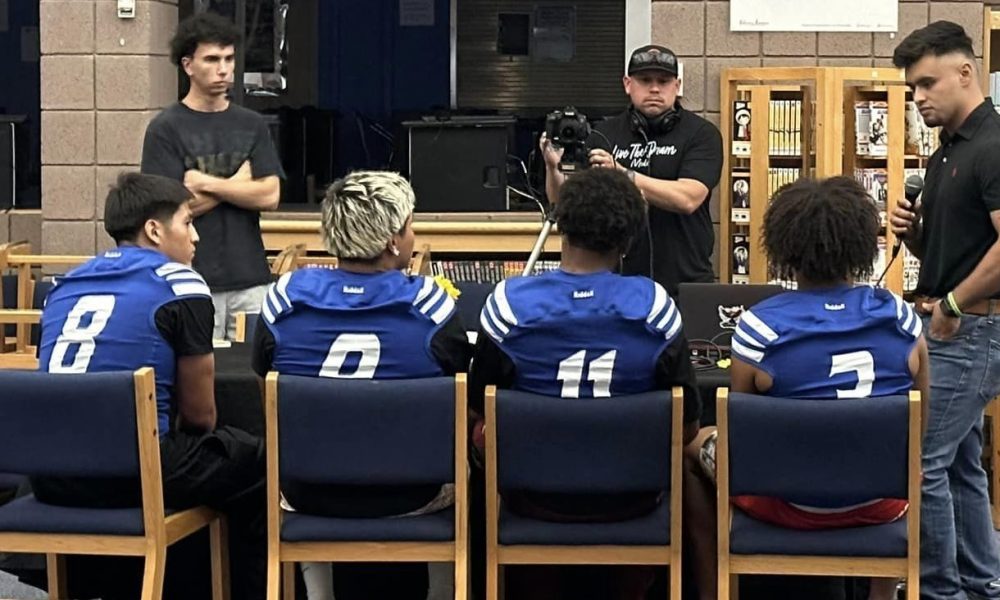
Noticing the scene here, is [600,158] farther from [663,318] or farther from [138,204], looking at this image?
[138,204]

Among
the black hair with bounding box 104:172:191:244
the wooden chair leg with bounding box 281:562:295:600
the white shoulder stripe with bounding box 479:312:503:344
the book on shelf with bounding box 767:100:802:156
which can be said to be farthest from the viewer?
the book on shelf with bounding box 767:100:802:156

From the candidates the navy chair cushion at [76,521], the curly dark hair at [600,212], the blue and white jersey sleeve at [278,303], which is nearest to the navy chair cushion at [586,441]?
the curly dark hair at [600,212]

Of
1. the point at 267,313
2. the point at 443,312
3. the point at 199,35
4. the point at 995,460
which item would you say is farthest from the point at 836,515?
the point at 199,35

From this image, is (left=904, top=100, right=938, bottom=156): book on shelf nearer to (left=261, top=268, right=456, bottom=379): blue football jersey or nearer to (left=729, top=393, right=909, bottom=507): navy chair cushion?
(left=729, top=393, right=909, bottom=507): navy chair cushion

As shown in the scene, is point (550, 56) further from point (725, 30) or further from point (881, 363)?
point (881, 363)

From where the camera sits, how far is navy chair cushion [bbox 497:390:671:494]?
3.27m

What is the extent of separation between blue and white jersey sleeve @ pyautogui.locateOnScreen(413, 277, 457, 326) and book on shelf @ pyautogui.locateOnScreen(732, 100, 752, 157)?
325 centimetres

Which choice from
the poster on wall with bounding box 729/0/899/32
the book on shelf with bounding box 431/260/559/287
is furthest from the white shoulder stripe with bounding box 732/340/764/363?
the poster on wall with bounding box 729/0/899/32

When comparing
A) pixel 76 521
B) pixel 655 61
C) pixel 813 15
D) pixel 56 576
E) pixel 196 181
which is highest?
pixel 813 15

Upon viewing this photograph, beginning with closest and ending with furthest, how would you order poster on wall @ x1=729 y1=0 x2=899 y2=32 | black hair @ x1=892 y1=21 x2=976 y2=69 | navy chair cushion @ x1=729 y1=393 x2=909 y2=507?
navy chair cushion @ x1=729 y1=393 x2=909 y2=507 → black hair @ x1=892 y1=21 x2=976 y2=69 → poster on wall @ x1=729 y1=0 x2=899 y2=32

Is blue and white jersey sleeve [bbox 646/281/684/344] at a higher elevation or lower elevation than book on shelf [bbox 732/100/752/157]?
lower

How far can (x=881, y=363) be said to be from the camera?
10.9 feet

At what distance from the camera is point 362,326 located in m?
3.40

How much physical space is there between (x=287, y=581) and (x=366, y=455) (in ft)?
1.39
